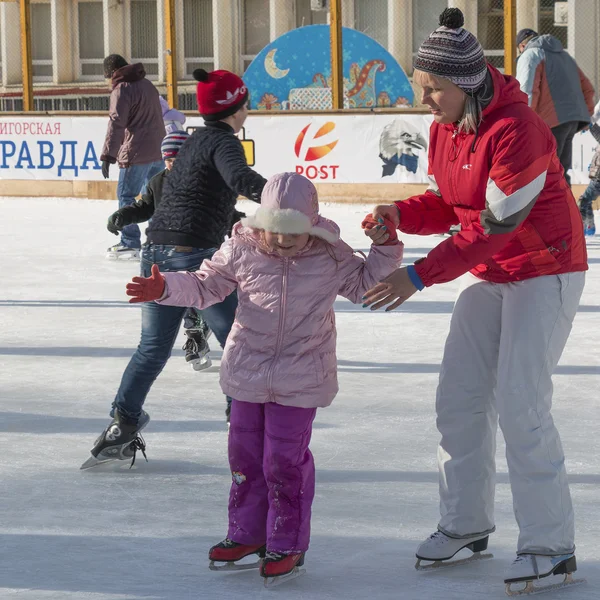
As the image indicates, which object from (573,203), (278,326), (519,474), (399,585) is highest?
(573,203)

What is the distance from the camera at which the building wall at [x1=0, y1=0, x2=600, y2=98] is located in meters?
20.8

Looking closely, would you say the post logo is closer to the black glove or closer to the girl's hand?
the black glove

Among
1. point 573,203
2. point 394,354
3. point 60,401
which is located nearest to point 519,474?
point 573,203

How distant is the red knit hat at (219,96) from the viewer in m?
4.11

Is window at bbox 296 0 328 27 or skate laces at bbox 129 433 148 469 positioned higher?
window at bbox 296 0 328 27

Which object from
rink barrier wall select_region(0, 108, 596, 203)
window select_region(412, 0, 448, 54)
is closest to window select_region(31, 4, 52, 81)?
window select_region(412, 0, 448, 54)

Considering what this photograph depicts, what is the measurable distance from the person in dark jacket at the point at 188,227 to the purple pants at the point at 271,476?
37.1 inches

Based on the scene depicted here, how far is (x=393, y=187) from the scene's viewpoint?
483 inches

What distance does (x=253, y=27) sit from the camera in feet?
76.5

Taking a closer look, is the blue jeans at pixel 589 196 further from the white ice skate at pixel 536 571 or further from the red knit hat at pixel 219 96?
the white ice skate at pixel 536 571

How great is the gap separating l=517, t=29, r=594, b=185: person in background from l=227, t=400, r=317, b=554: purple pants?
579 cm

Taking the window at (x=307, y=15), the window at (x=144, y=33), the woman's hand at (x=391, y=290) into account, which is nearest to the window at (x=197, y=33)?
the window at (x=144, y=33)

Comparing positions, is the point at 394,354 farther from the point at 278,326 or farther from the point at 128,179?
the point at 128,179

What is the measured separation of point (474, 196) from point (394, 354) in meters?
2.94
